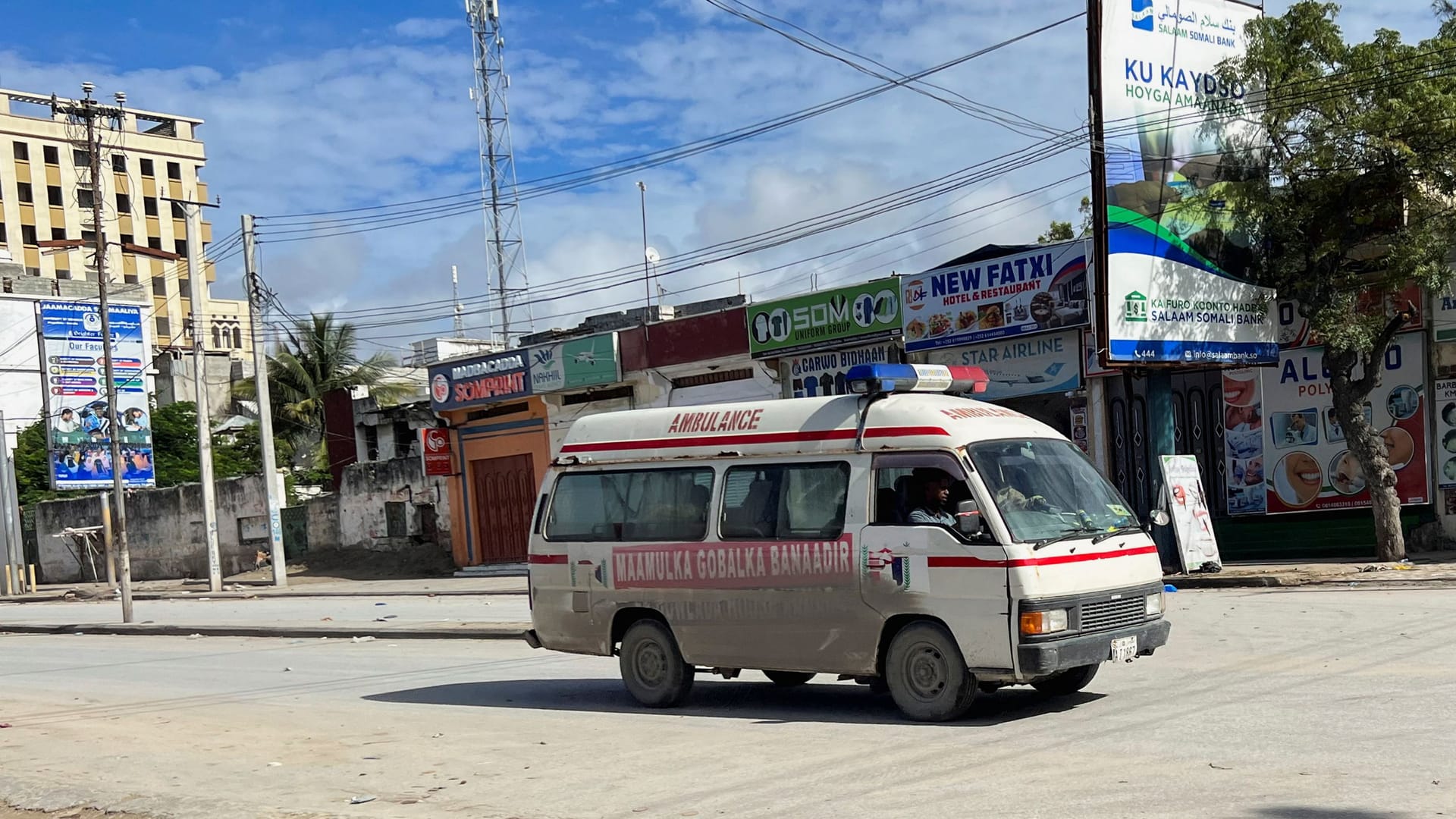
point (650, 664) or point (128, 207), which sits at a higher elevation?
point (128, 207)

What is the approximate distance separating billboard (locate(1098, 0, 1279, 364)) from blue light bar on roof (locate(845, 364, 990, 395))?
30.1 feet

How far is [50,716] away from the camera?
13.6 metres

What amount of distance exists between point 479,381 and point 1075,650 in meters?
27.8

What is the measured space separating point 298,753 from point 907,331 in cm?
1785

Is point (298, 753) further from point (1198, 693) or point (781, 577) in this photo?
point (1198, 693)

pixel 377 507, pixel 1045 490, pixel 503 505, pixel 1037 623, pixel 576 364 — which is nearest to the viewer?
pixel 1037 623

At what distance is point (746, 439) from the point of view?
10.9m

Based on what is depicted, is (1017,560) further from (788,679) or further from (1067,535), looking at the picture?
(788,679)

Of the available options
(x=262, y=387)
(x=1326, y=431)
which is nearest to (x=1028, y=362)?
(x=1326, y=431)

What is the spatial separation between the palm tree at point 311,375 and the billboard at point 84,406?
37.4ft

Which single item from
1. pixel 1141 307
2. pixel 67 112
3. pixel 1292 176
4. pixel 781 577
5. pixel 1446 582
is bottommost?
pixel 1446 582

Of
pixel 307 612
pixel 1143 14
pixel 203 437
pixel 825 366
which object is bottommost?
pixel 307 612

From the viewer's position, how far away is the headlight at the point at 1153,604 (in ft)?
32.6

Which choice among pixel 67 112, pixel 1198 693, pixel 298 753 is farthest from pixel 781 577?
pixel 67 112
